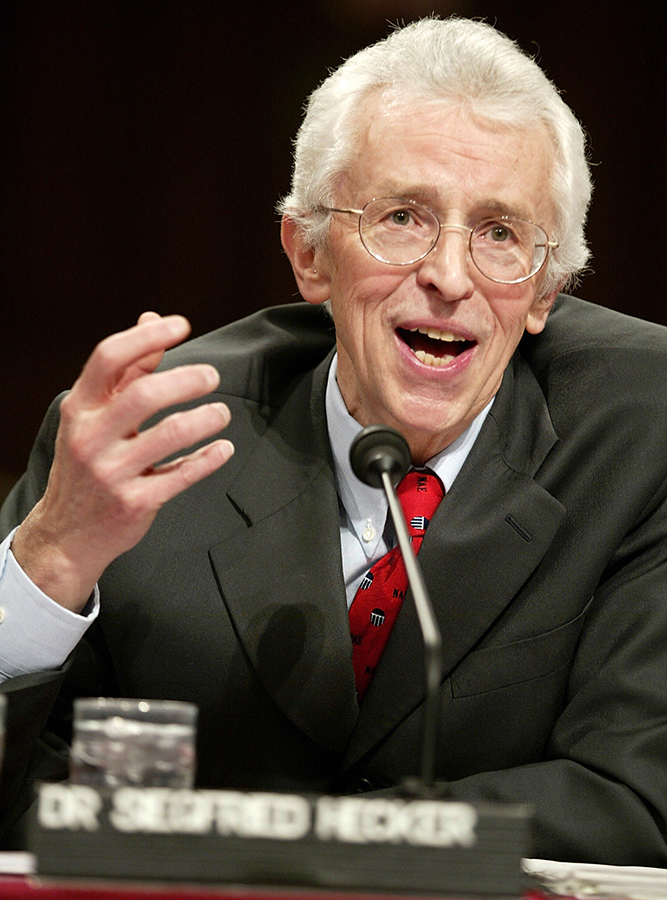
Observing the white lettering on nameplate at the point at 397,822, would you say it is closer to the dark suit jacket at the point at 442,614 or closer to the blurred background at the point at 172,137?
the dark suit jacket at the point at 442,614

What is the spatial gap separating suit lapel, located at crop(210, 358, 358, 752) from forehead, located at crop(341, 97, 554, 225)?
46 centimetres

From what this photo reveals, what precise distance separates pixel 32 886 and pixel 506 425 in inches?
44.6

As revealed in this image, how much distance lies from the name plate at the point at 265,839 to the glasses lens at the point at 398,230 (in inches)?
39.4

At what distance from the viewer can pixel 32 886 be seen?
2.72ft

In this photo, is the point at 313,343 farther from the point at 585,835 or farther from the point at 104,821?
the point at 104,821

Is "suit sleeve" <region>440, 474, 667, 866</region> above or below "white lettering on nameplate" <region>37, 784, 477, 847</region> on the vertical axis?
below

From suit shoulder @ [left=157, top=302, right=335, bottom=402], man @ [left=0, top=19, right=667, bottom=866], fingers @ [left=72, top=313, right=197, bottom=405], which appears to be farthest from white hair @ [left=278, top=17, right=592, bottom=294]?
fingers @ [left=72, top=313, right=197, bottom=405]

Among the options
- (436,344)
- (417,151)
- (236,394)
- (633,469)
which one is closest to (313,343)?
(236,394)

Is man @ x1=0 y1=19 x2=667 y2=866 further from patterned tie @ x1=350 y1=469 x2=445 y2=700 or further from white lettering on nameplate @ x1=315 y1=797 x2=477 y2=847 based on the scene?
white lettering on nameplate @ x1=315 y1=797 x2=477 y2=847

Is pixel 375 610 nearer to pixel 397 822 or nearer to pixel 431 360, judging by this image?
pixel 431 360

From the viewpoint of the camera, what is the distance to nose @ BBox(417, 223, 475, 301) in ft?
5.19

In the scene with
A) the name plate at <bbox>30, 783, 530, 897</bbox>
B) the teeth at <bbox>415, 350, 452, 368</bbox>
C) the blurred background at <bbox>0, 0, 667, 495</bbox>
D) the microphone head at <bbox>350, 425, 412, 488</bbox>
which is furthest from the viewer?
the blurred background at <bbox>0, 0, 667, 495</bbox>

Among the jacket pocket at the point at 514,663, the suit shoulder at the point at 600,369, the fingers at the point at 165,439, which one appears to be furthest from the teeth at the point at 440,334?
the fingers at the point at 165,439

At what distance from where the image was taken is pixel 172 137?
3.38 m
